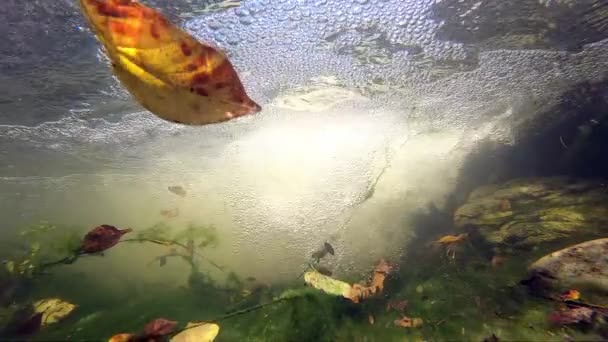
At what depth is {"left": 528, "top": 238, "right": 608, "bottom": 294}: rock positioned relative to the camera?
4805mm

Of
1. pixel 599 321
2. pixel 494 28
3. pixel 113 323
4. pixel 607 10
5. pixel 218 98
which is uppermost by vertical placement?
pixel 607 10

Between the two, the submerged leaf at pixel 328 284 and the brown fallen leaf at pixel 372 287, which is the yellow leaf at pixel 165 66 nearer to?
the submerged leaf at pixel 328 284

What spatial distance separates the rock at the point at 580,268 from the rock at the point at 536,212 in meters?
2.32

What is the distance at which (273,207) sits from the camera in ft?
63.1

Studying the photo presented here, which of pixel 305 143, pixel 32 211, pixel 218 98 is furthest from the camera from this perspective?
pixel 32 211

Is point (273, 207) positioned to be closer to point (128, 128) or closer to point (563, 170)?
point (128, 128)

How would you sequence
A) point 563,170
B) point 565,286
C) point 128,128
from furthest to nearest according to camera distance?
point 128,128, point 563,170, point 565,286

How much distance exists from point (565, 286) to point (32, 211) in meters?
65.4

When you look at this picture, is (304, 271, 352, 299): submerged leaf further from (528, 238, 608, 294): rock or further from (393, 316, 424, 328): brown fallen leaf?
(528, 238, 608, 294): rock

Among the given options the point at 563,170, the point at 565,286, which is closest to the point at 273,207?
the point at 563,170

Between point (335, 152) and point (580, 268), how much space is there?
1290cm

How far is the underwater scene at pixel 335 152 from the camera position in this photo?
436cm

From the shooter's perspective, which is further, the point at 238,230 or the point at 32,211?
the point at 32,211

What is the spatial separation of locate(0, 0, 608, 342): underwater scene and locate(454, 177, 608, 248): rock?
0.06 metres
